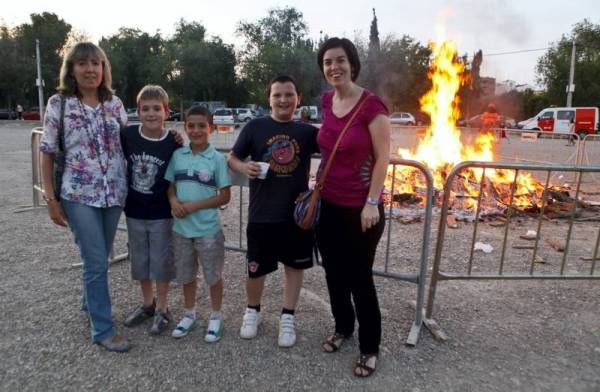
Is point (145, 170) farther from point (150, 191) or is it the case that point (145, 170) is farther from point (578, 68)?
point (578, 68)

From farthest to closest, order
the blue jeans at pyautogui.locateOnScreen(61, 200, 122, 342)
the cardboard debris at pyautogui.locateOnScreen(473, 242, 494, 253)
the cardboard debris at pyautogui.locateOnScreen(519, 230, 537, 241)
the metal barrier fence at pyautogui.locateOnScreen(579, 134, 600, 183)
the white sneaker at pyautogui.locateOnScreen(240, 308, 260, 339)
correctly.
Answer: the metal barrier fence at pyautogui.locateOnScreen(579, 134, 600, 183), the cardboard debris at pyautogui.locateOnScreen(519, 230, 537, 241), the cardboard debris at pyautogui.locateOnScreen(473, 242, 494, 253), the white sneaker at pyautogui.locateOnScreen(240, 308, 260, 339), the blue jeans at pyautogui.locateOnScreen(61, 200, 122, 342)

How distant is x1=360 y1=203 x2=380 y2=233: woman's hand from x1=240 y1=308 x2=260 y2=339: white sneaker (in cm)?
122

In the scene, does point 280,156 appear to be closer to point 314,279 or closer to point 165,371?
point 165,371

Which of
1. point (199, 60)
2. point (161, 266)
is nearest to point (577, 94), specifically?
point (199, 60)

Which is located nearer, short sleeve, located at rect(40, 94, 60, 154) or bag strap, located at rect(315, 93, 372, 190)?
bag strap, located at rect(315, 93, 372, 190)

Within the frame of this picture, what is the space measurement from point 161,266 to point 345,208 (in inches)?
57.6

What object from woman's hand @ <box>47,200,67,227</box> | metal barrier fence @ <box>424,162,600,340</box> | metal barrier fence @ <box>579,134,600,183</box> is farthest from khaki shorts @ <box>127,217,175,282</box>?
metal barrier fence @ <box>579,134,600,183</box>

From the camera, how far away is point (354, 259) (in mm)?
2773

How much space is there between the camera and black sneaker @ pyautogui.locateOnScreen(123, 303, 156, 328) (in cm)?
338

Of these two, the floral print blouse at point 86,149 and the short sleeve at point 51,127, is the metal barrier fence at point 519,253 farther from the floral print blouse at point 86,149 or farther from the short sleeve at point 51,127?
the short sleeve at point 51,127

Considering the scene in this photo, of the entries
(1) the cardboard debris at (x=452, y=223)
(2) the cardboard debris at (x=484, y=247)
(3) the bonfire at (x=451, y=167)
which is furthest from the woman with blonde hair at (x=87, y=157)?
(3) the bonfire at (x=451, y=167)

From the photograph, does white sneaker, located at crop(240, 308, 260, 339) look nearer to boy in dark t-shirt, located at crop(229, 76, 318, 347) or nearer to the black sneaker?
boy in dark t-shirt, located at crop(229, 76, 318, 347)

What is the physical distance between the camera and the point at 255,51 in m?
52.4

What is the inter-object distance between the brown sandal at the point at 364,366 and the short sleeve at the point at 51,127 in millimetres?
2384
